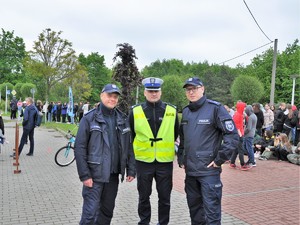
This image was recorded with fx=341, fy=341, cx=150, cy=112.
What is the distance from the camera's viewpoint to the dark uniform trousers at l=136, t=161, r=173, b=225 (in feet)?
14.5

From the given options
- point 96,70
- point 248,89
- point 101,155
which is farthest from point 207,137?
point 96,70

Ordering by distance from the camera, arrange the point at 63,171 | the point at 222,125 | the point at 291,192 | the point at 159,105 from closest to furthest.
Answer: the point at 222,125 < the point at 159,105 < the point at 291,192 < the point at 63,171

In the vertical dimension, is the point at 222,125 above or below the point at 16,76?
below

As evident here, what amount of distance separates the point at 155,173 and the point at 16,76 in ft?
223

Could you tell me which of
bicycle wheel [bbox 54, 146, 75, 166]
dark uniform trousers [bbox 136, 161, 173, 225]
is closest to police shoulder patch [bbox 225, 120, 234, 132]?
dark uniform trousers [bbox 136, 161, 173, 225]

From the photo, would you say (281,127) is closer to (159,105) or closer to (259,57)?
(159,105)

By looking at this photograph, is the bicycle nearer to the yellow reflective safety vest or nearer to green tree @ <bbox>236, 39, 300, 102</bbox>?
the yellow reflective safety vest

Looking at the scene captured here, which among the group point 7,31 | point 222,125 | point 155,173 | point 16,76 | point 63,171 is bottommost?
point 63,171

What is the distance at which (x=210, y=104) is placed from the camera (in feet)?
13.6

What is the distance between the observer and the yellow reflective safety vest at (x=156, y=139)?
4.35 metres

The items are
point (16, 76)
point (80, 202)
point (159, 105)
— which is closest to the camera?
point (159, 105)

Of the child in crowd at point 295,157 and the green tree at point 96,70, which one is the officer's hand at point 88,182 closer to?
the child in crowd at point 295,157

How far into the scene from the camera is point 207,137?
13.2 ft

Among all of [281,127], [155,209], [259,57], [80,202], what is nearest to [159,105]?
[155,209]
